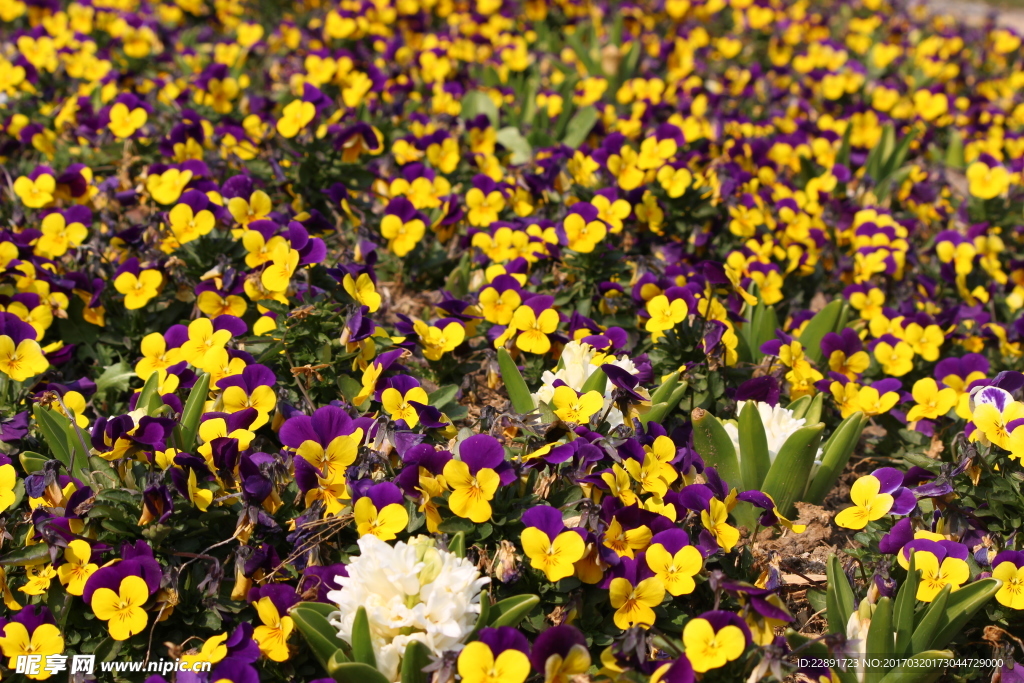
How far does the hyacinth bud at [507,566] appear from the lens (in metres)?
2.05

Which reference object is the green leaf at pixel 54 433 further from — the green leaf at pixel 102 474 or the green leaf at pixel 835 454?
the green leaf at pixel 835 454

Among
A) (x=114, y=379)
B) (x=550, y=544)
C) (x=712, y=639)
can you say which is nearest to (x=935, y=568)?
(x=712, y=639)

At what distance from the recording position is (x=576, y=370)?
2629mm

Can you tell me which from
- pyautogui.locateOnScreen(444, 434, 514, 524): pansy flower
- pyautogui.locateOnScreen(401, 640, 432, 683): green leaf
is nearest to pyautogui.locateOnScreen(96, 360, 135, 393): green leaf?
pyautogui.locateOnScreen(444, 434, 514, 524): pansy flower

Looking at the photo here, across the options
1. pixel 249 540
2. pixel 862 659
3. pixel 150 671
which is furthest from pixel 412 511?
pixel 862 659

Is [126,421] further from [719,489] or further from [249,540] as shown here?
[719,489]


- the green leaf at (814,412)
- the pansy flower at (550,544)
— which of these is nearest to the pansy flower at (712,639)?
the pansy flower at (550,544)

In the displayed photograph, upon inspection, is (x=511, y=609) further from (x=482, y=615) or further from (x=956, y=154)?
(x=956, y=154)

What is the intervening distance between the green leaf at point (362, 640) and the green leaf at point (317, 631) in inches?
1.8

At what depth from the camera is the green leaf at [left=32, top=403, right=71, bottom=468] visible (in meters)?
2.38

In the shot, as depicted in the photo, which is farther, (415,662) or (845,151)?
(845,151)

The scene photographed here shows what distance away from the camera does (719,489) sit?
2.38 m

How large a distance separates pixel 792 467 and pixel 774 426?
6.8 inches

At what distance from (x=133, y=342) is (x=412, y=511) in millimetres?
1475
